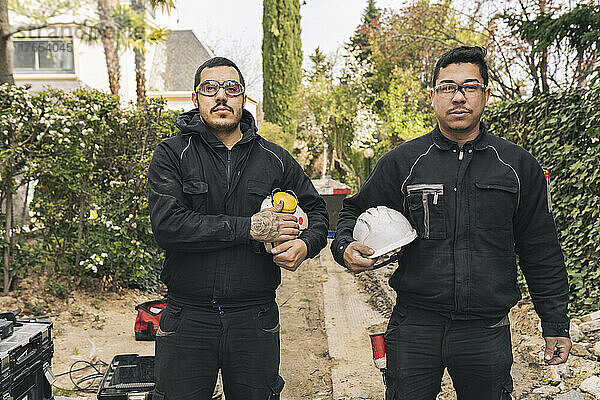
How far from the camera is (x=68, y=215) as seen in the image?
21.2ft

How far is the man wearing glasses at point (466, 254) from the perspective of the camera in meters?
2.43

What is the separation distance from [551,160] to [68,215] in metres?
5.58

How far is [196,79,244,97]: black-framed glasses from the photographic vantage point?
274 centimetres

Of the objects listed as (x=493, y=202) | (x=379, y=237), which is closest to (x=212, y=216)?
(x=379, y=237)

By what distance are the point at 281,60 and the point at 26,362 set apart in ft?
80.5

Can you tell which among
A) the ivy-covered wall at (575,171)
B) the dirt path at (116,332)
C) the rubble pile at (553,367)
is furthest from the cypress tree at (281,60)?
the rubble pile at (553,367)

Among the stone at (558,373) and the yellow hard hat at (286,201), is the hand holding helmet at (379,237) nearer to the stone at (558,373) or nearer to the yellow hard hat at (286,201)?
the yellow hard hat at (286,201)

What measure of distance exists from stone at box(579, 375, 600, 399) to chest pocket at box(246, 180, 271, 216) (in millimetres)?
3015

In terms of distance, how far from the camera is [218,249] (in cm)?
259

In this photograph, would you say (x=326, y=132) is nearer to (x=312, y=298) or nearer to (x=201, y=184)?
(x=312, y=298)

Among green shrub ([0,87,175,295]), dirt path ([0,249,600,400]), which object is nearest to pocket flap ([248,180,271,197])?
dirt path ([0,249,600,400])

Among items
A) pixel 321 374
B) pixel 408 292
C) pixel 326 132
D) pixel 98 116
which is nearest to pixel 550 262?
pixel 408 292

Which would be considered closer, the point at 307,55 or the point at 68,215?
the point at 68,215

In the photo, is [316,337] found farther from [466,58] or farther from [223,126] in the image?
[466,58]
